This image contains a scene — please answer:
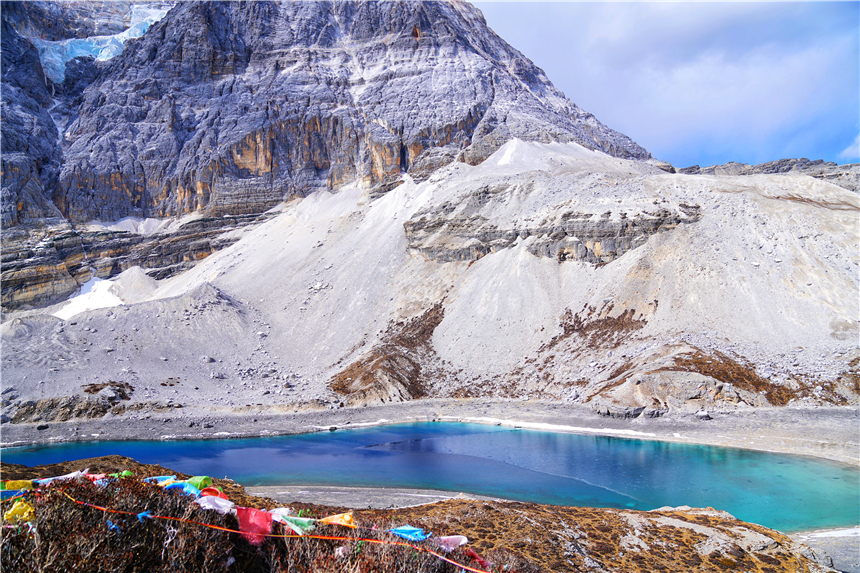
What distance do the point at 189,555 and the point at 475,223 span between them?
2324 inches

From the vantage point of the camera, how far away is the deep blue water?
1912cm

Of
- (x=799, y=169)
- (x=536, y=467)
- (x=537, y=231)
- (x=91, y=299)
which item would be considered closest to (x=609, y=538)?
(x=536, y=467)

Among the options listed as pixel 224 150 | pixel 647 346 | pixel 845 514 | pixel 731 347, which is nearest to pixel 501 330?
pixel 647 346

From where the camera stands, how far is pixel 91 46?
118750 mm

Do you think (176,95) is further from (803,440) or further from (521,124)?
(803,440)

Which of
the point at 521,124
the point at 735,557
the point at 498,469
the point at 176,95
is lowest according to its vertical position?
the point at 498,469

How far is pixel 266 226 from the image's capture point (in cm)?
8550

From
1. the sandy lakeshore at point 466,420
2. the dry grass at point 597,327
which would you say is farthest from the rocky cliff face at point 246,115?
the sandy lakeshore at point 466,420

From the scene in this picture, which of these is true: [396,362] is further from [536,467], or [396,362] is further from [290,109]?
[290,109]

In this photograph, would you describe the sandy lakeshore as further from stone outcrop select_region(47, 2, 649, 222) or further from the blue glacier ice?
the blue glacier ice

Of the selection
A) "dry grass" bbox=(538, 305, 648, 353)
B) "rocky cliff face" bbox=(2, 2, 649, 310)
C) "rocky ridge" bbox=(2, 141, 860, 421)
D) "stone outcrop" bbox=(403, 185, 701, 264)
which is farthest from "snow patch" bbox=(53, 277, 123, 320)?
"dry grass" bbox=(538, 305, 648, 353)

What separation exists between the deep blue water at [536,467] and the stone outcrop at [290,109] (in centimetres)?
5832

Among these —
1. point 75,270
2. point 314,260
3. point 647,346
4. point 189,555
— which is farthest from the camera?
point 75,270

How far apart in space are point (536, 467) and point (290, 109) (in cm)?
9081
